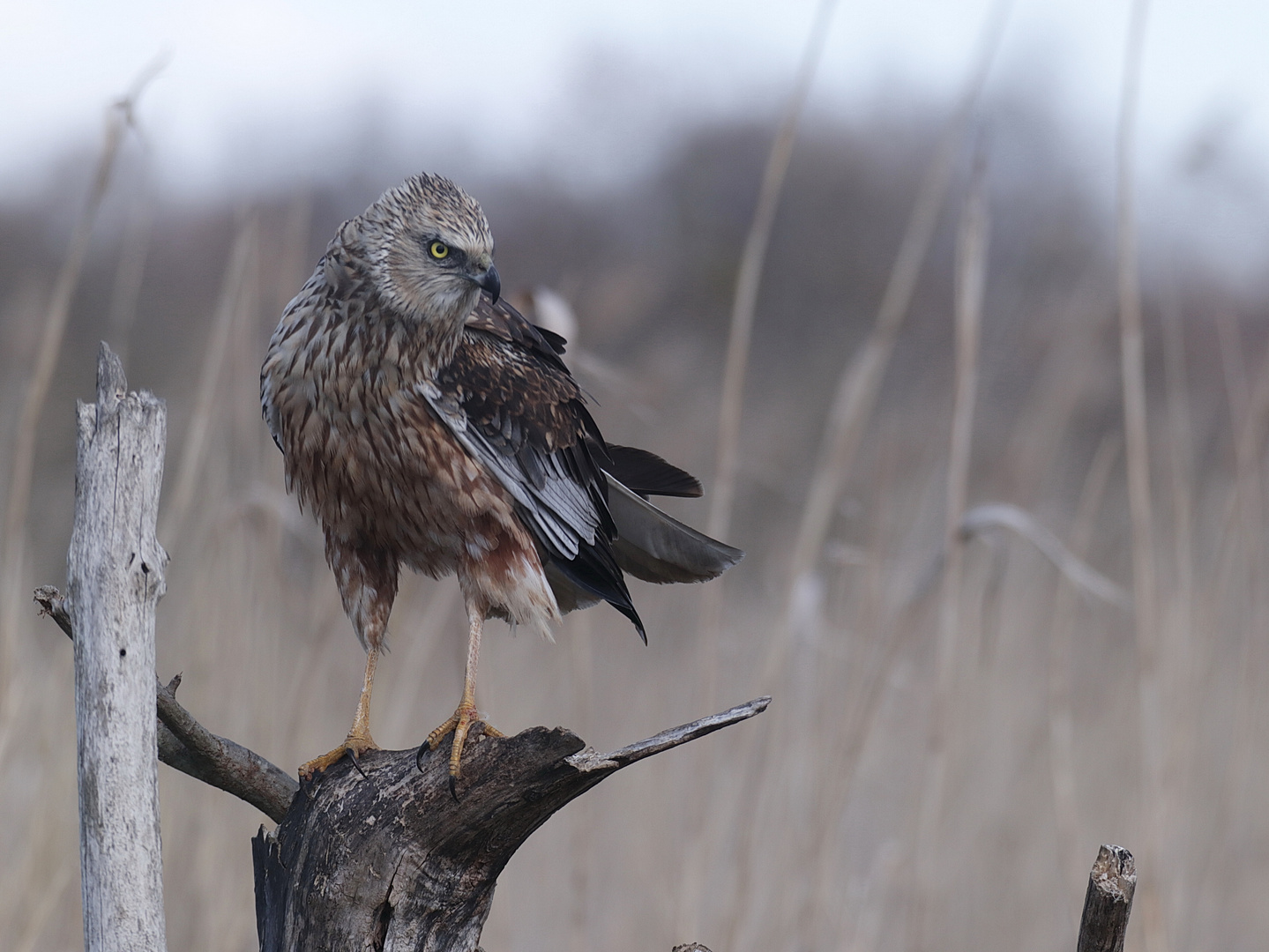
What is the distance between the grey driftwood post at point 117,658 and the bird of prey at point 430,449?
0.44 meters

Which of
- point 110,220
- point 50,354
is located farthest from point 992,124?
point 110,220

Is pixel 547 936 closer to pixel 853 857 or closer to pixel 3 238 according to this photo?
pixel 853 857

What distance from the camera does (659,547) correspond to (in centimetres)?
186

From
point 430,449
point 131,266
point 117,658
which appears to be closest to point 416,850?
point 117,658

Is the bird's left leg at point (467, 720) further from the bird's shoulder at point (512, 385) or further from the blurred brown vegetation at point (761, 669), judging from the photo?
the blurred brown vegetation at point (761, 669)

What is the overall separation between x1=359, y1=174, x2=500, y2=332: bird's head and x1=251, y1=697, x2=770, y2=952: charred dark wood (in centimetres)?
68


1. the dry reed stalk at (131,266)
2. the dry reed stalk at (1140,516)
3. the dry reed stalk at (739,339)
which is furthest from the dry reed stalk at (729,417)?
the dry reed stalk at (131,266)

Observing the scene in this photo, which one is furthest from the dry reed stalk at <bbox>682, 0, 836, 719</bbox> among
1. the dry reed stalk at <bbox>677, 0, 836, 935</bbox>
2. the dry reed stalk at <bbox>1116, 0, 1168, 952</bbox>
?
the dry reed stalk at <bbox>1116, 0, 1168, 952</bbox>

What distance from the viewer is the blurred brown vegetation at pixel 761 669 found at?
7.80 ft

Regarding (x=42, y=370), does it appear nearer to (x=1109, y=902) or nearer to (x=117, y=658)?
(x=117, y=658)

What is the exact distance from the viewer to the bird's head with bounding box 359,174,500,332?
1637 millimetres

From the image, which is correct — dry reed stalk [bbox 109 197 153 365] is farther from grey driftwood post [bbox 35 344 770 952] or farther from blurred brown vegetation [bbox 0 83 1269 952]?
grey driftwood post [bbox 35 344 770 952]

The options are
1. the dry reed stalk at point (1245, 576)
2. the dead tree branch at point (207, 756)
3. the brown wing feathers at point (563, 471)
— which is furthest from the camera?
the dry reed stalk at point (1245, 576)

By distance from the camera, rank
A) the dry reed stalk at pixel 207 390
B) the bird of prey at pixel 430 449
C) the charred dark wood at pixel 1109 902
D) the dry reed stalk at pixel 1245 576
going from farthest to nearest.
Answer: the dry reed stalk at pixel 1245 576 < the dry reed stalk at pixel 207 390 < the bird of prey at pixel 430 449 < the charred dark wood at pixel 1109 902
